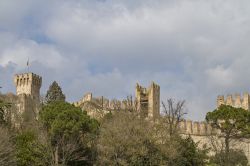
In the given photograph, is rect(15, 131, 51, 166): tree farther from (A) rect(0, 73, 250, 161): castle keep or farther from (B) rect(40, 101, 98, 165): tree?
(A) rect(0, 73, 250, 161): castle keep

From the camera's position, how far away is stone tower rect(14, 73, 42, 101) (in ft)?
211

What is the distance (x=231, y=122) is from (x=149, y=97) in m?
14.1

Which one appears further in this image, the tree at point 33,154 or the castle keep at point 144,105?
the castle keep at point 144,105

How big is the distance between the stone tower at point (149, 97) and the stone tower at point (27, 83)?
47.3ft

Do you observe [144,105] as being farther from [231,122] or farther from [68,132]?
[68,132]

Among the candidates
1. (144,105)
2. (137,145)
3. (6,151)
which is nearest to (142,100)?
(144,105)

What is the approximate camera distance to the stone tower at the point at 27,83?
64.2 metres

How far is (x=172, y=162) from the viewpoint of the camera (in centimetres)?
3331

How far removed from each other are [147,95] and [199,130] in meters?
7.81

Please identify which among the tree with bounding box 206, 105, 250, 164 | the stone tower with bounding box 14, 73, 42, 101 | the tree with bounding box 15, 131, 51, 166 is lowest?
the tree with bounding box 15, 131, 51, 166

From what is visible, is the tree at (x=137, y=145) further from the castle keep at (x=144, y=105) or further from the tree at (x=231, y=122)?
the castle keep at (x=144, y=105)

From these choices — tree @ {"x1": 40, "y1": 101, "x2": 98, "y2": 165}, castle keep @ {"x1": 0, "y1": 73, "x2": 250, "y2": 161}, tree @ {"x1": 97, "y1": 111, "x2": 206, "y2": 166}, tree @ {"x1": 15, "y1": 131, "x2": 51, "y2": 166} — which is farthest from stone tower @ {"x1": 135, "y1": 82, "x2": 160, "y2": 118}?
tree @ {"x1": 15, "y1": 131, "x2": 51, "y2": 166}

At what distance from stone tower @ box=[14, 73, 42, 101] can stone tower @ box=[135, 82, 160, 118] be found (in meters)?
14.4

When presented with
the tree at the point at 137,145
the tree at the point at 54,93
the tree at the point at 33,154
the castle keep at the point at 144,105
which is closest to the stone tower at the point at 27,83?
the castle keep at the point at 144,105
